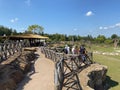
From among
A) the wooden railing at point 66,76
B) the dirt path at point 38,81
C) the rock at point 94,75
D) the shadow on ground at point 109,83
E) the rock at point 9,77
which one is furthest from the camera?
the shadow on ground at point 109,83

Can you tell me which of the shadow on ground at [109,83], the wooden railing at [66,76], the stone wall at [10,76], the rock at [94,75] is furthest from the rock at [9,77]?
the shadow on ground at [109,83]

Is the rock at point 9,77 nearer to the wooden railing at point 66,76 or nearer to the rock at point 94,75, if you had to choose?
the wooden railing at point 66,76

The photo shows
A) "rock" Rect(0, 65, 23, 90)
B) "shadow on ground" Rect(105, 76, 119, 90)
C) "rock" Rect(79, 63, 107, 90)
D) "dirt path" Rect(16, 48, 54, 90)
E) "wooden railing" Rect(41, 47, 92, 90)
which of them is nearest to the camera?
"rock" Rect(0, 65, 23, 90)

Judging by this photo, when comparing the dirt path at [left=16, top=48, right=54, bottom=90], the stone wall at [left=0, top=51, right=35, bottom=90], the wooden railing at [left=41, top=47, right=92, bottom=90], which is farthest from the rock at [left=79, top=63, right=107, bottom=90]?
the stone wall at [left=0, top=51, right=35, bottom=90]

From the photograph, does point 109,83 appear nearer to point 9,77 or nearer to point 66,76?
point 66,76

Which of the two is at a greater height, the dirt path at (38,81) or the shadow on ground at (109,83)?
the dirt path at (38,81)

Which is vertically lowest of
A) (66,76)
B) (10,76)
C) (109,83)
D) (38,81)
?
(109,83)

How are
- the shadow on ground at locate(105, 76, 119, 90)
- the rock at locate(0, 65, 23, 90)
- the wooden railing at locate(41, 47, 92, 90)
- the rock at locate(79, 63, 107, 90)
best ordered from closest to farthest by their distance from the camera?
the rock at locate(0, 65, 23, 90) → the wooden railing at locate(41, 47, 92, 90) → the rock at locate(79, 63, 107, 90) → the shadow on ground at locate(105, 76, 119, 90)

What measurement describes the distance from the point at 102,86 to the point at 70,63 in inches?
147

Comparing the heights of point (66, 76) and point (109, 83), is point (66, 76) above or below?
above

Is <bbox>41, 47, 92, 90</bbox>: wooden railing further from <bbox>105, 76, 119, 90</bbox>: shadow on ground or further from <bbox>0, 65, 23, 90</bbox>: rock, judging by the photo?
<bbox>105, 76, 119, 90</bbox>: shadow on ground

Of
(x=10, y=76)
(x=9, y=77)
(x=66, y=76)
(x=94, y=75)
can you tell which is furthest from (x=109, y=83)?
(x=9, y=77)

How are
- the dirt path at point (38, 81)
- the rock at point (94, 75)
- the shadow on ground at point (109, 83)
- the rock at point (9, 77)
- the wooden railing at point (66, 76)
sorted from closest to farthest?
1. the rock at point (9, 77)
2. the wooden railing at point (66, 76)
3. the dirt path at point (38, 81)
4. the rock at point (94, 75)
5. the shadow on ground at point (109, 83)

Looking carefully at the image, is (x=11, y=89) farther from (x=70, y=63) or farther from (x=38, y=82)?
(x=70, y=63)
